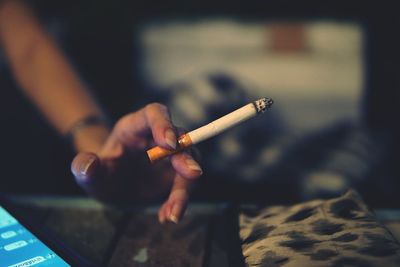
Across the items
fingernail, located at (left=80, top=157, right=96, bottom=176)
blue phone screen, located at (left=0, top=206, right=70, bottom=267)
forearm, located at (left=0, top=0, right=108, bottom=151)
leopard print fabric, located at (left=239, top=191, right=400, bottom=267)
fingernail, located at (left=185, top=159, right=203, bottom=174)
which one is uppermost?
forearm, located at (left=0, top=0, right=108, bottom=151)

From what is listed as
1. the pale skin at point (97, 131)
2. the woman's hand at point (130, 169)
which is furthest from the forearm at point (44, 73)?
the woman's hand at point (130, 169)

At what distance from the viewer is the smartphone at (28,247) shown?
1.63 feet

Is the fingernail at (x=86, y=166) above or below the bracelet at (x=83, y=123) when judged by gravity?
below

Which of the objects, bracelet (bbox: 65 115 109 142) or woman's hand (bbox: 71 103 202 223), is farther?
bracelet (bbox: 65 115 109 142)

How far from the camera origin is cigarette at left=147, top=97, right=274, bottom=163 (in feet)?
1.73

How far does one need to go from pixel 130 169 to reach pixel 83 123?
178mm

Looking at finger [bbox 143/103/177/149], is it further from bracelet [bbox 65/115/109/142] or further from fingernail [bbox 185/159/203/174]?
bracelet [bbox 65/115/109/142]

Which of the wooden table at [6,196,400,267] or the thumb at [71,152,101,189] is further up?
the thumb at [71,152,101,189]

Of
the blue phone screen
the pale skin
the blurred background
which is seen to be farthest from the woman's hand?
the blurred background

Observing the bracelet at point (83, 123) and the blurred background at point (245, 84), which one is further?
the blurred background at point (245, 84)

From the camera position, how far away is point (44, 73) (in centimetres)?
93

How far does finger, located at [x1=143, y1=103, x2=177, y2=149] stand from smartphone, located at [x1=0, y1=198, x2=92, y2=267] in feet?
0.52

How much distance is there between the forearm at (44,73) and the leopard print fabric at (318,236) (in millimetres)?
374

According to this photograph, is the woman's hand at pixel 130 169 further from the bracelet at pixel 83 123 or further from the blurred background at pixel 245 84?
the blurred background at pixel 245 84
